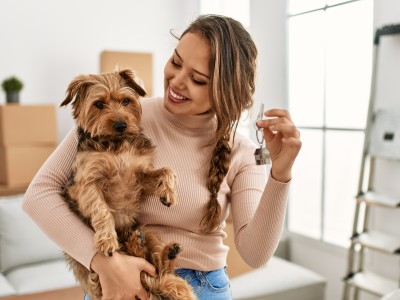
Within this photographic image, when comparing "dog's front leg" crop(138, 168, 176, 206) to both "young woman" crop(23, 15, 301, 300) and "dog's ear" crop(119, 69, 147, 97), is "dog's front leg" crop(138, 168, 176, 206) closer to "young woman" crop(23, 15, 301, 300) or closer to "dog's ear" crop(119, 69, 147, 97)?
"young woman" crop(23, 15, 301, 300)

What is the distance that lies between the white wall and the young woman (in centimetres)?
311

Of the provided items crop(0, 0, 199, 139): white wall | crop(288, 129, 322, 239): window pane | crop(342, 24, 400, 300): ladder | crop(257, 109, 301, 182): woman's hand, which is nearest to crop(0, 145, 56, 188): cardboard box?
crop(0, 0, 199, 139): white wall

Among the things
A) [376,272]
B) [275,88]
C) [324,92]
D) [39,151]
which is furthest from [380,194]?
[39,151]

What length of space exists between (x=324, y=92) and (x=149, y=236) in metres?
2.54

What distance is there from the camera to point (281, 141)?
1347 millimetres

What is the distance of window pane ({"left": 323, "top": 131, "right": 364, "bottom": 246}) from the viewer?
3.38 metres

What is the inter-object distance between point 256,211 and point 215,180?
0.16 meters

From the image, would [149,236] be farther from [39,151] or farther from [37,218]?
[39,151]

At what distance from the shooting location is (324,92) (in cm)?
360

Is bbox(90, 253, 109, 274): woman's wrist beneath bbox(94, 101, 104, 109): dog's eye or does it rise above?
beneath

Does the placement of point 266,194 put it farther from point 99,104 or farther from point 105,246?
point 99,104

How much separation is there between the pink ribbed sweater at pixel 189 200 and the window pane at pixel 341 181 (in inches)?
78.4

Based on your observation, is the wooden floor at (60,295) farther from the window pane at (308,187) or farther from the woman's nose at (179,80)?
the window pane at (308,187)

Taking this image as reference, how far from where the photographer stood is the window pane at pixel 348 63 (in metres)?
3.24
